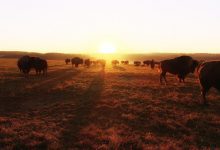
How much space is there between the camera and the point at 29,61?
3556 centimetres

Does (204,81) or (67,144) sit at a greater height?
(204,81)

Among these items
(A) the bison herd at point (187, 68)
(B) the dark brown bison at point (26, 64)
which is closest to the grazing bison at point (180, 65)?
(A) the bison herd at point (187, 68)

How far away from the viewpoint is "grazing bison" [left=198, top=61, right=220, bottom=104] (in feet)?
48.5

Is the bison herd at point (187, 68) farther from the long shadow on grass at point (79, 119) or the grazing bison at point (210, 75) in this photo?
the long shadow on grass at point (79, 119)

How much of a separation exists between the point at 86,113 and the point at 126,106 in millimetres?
2547

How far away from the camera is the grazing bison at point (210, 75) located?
582 inches

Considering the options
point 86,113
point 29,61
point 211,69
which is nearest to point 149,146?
point 86,113

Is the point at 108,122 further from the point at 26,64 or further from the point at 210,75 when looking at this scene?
the point at 26,64

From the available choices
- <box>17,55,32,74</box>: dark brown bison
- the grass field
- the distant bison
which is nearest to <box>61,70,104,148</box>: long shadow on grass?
the grass field

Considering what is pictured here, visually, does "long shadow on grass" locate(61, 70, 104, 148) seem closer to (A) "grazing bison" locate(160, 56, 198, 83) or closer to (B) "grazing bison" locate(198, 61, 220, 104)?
(B) "grazing bison" locate(198, 61, 220, 104)

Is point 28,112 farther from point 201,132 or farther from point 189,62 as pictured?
point 189,62

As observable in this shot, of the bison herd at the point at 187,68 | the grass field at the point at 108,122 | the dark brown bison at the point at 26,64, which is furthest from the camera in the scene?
the dark brown bison at the point at 26,64

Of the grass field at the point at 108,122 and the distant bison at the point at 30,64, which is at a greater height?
the distant bison at the point at 30,64

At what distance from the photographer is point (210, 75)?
14977mm
